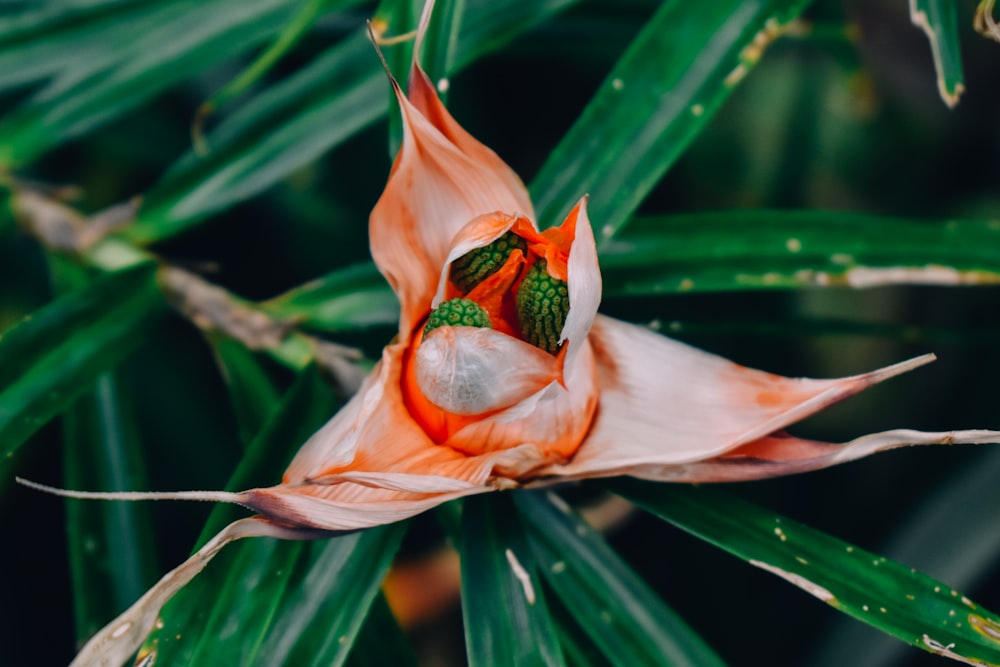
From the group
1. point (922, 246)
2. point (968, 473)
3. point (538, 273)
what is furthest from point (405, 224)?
point (968, 473)

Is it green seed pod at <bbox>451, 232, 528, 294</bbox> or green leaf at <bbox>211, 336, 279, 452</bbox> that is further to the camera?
green leaf at <bbox>211, 336, 279, 452</bbox>

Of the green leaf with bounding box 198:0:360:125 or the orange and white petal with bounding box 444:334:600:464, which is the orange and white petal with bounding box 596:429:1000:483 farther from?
the green leaf with bounding box 198:0:360:125

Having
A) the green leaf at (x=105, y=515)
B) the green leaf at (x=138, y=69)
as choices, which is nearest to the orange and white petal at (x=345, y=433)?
the green leaf at (x=105, y=515)

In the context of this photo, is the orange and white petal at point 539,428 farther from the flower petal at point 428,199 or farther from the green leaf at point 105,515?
the green leaf at point 105,515

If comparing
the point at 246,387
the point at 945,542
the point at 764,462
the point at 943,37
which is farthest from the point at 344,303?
the point at 945,542

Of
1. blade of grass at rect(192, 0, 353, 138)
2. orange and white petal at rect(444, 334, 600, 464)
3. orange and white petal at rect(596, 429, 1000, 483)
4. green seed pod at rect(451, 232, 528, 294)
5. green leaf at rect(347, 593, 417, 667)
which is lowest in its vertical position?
green leaf at rect(347, 593, 417, 667)

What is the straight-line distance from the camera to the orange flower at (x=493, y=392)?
1.21ft

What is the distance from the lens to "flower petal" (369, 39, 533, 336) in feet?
1.41

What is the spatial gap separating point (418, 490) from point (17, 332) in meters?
0.32

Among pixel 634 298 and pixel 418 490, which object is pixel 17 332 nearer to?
pixel 418 490

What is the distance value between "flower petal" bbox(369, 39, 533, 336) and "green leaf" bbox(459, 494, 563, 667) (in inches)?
5.2

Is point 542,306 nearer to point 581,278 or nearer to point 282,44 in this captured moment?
point 581,278

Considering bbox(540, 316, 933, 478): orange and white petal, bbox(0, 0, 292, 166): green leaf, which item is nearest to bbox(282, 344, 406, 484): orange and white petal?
bbox(540, 316, 933, 478): orange and white petal

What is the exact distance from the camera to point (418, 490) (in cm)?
38
